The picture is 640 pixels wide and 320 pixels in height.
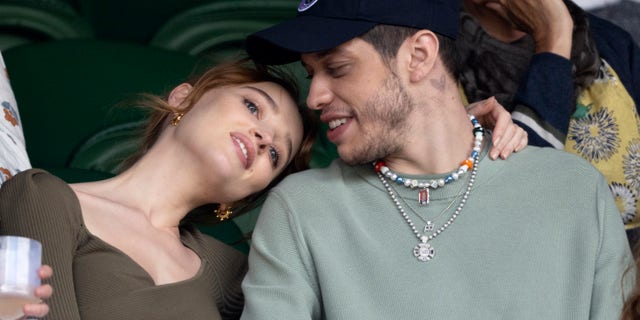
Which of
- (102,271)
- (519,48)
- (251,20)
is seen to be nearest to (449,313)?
(102,271)

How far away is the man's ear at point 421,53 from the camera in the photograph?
1.78 m

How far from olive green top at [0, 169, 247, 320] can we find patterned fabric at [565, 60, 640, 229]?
87cm

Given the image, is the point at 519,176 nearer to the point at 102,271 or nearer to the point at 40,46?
the point at 102,271

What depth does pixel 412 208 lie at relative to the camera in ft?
5.76

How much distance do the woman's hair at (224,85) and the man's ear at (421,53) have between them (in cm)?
33

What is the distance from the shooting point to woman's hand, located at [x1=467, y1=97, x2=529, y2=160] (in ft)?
5.89

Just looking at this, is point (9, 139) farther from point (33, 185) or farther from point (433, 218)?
point (433, 218)

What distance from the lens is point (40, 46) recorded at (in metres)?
2.39

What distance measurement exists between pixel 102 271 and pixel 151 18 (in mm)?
1048

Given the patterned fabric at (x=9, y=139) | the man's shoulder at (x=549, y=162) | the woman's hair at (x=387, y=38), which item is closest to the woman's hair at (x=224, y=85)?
the patterned fabric at (x=9, y=139)

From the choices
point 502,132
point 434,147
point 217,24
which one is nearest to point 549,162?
point 502,132

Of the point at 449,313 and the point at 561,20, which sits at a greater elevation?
the point at 561,20

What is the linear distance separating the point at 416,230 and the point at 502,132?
25 cm

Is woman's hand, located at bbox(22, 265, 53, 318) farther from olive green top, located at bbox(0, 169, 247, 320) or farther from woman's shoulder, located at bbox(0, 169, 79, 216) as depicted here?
woman's shoulder, located at bbox(0, 169, 79, 216)
